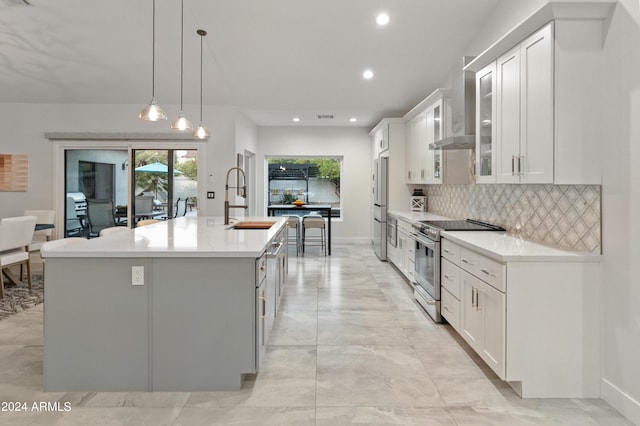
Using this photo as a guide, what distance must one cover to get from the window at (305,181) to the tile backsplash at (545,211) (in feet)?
15.5

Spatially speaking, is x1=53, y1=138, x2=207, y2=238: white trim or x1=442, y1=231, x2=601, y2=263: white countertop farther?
x1=53, y1=138, x2=207, y2=238: white trim

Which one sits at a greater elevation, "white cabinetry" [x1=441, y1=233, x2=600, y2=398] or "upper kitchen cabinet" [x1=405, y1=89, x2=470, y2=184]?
"upper kitchen cabinet" [x1=405, y1=89, x2=470, y2=184]

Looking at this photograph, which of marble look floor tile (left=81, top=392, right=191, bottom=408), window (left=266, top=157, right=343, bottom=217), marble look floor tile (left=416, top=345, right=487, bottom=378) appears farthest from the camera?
window (left=266, top=157, right=343, bottom=217)

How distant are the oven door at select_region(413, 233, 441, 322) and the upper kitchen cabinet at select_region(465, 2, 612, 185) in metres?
1.21

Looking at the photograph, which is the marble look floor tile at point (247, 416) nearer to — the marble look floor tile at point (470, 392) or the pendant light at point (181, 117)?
the marble look floor tile at point (470, 392)

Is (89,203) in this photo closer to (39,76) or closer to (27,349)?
(39,76)

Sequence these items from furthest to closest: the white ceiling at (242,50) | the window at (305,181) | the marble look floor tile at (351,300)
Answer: the window at (305,181)
the white ceiling at (242,50)
the marble look floor tile at (351,300)

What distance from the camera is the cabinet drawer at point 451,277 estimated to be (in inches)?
127

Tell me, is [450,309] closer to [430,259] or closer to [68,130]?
[430,259]

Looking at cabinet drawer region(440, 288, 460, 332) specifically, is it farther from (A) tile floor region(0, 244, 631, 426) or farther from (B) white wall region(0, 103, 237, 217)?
(B) white wall region(0, 103, 237, 217)

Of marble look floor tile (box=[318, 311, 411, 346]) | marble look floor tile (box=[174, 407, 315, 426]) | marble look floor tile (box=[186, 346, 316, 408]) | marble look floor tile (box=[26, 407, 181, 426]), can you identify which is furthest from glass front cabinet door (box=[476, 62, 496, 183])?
marble look floor tile (box=[26, 407, 181, 426])

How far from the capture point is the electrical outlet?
2.37 m

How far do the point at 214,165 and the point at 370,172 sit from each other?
3682 mm

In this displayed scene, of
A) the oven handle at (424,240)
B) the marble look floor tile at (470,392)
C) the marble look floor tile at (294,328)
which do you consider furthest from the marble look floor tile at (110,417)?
the oven handle at (424,240)
